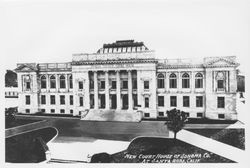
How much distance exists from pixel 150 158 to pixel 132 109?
2.63 metres

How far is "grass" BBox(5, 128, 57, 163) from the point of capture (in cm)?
1018

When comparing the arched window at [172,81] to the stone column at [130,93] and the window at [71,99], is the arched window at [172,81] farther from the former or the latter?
the window at [71,99]

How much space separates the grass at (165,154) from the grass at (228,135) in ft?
2.26

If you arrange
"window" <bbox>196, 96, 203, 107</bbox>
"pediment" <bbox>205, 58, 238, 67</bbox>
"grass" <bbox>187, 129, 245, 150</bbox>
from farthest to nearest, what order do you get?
"window" <bbox>196, 96, 203, 107</bbox>
"pediment" <bbox>205, 58, 238, 67</bbox>
"grass" <bbox>187, 129, 245, 150</bbox>

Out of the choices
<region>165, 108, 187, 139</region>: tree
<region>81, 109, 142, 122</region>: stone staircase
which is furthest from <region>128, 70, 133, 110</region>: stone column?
<region>165, 108, 187, 139</region>: tree

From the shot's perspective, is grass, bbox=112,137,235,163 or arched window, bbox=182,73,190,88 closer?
grass, bbox=112,137,235,163

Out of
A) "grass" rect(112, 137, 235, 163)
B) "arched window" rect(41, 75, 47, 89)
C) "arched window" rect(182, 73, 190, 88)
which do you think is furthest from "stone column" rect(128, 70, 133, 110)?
"arched window" rect(41, 75, 47, 89)

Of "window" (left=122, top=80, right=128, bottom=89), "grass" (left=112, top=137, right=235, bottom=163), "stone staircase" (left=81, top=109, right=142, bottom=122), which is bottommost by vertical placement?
"grass" (left=112, top=137, right=235, bottom=163)

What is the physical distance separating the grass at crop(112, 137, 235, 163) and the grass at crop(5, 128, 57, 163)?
3.21 meters

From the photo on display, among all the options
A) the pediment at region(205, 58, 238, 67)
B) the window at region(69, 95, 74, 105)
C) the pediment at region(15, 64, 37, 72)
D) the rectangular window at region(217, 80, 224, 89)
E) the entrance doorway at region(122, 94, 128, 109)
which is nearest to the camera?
the pediment at region(205, 58, 238, 67)

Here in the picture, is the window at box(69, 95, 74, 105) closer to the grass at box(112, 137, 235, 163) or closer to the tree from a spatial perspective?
the grass at box(112, 137, 235, 163)

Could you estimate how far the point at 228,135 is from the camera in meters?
9.81

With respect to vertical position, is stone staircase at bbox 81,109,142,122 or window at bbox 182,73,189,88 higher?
window at bbox 182,73,189,88

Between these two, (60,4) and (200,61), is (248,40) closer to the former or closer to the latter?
(200,61)
